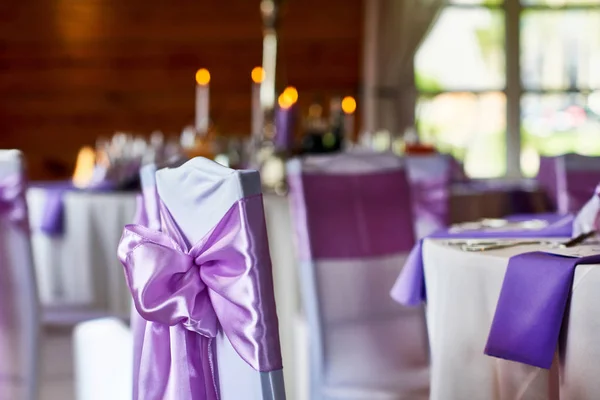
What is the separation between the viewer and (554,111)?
7.41 m

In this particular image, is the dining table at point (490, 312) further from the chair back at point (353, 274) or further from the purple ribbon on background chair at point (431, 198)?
the purple ribbon on background chair at point (431, 198)

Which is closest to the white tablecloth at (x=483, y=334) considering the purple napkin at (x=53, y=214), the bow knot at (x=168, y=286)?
the bow knot at (x=168, y=286)

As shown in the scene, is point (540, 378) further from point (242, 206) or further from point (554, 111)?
point (554, 111)

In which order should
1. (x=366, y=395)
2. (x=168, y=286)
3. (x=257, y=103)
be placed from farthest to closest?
(x=257, y=103) → (x=366, y=395) → (x=168, y=286)

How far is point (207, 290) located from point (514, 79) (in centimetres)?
630

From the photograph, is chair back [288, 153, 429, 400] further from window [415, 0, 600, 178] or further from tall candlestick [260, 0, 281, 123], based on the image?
window [415, 0, 600, 178]

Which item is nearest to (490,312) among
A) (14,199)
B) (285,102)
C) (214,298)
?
(214,298)

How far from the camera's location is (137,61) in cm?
713

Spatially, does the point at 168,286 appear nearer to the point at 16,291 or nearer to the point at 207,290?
the point at 207,290

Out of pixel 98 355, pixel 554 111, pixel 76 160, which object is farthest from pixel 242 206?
pixel 554 111

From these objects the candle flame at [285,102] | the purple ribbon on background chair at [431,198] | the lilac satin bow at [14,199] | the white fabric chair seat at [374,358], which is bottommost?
the white fabric chair seat at [374,358]

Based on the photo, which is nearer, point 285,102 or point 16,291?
point 16,291

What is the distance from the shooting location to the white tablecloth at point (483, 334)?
1.53 metres

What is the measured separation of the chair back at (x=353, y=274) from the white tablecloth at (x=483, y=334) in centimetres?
59
